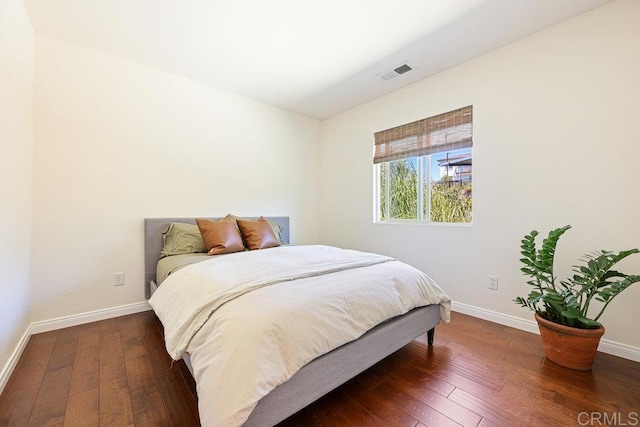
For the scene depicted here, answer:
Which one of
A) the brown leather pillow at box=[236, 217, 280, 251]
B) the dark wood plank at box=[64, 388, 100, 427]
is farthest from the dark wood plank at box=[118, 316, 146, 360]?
the brown leather pillow at box=[236, 217, 280, 251]

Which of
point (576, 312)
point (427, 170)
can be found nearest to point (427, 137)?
point (427, 170)

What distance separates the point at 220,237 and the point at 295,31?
6.43 feet

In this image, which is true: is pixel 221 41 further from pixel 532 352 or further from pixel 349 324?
pixel 532 352

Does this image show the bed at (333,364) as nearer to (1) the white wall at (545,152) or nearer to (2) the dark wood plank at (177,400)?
(2) the dark wood plank at (177,400)

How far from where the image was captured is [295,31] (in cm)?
219

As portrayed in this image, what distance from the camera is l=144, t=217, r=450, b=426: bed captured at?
1.05 m

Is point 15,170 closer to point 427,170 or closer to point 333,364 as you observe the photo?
point 333,364

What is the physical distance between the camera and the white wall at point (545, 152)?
72.6 inches

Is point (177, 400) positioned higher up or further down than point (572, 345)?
further down

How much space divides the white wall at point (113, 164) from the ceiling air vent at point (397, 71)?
1.77 metres

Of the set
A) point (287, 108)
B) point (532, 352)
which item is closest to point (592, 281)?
point (532, 352)

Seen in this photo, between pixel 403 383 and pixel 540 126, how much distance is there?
231cm

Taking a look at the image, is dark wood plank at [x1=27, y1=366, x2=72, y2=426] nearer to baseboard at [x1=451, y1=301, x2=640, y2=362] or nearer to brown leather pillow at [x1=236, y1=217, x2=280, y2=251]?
brown leather pillow at [x1=236, y1=217, x2=280, y2=251]

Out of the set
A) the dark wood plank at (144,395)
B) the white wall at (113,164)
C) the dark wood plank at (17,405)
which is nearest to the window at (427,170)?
the white wall at (113,164)
